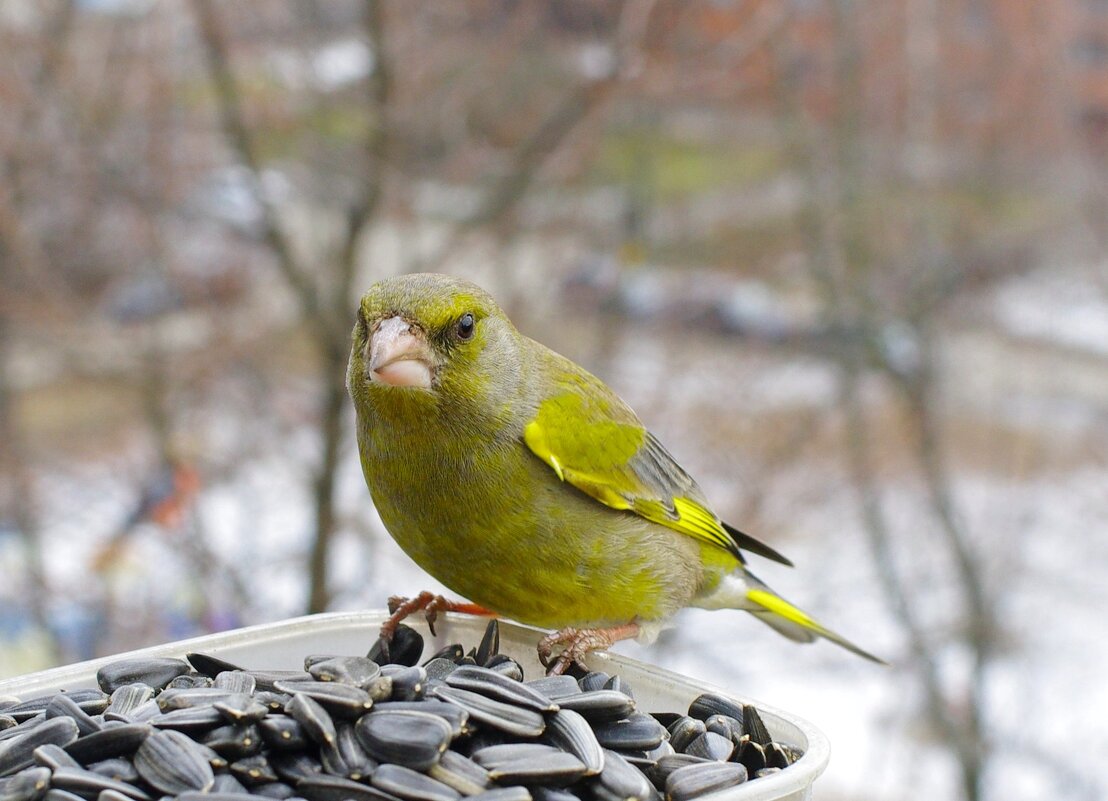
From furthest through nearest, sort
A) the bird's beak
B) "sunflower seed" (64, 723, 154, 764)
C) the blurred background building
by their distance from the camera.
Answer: the blurred background building < the bird's beak < "sunflower seed" (64, 723, 154, 764)

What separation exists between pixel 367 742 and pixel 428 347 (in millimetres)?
967

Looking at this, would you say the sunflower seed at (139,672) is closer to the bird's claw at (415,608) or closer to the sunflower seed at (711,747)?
the bird's claw at (415,608)

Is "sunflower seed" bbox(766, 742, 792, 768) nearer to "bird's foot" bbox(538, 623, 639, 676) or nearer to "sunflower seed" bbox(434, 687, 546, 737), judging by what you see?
"sunflower seed" bbox(434, 687, 546, 737)

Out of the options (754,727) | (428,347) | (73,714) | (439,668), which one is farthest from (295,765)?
(428,347)

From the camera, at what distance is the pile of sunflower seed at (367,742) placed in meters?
1.99

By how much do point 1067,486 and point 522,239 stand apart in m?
4.22

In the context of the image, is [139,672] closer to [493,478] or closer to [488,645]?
[488,645]

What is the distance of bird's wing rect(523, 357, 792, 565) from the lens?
9.80 ft

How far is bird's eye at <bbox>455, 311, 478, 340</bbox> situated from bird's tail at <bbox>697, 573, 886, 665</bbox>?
110 cm

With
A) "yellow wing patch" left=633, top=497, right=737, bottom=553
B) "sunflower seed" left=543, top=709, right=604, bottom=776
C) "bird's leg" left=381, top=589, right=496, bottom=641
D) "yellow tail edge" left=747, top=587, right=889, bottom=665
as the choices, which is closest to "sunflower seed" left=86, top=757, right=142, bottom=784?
"sunflower seed" left=543, top=709, right=604, bottom=776

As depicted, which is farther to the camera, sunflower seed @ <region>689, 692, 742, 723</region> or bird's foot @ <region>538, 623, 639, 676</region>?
bird's foot @ <region>538, 623, 639, 676</region>

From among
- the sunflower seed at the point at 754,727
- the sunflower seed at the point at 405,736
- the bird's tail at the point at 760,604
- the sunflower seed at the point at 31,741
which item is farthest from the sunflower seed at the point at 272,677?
the bird's tail at the point at 760,604

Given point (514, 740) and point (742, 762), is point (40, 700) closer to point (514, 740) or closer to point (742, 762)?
point (514, 740)

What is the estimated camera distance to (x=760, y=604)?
3.60 m
